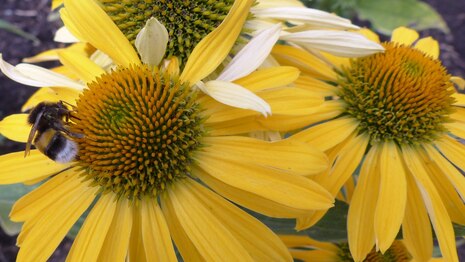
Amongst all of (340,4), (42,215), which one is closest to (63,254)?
(42,215)

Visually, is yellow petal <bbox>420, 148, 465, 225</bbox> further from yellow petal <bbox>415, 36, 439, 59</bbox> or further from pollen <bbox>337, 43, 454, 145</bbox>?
yellow petal <bbox>415, 36, 439, 59</bbox>

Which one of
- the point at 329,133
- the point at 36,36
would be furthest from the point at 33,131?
the point at 36,36

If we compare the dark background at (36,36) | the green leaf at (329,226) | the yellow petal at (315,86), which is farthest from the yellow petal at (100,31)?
the dark background at (36,36)

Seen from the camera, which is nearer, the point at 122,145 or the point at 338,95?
the point at 122,145

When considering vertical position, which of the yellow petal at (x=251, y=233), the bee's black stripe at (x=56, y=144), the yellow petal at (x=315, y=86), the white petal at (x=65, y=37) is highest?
the yellow petal at (x=315, y=86)

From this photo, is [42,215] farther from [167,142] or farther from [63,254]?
[63,254]

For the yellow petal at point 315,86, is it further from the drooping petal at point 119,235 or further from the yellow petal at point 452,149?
the drooping petal at point 119,235

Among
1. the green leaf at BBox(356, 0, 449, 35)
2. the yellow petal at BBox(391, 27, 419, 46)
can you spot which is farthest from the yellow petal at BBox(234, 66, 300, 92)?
the green leaf at BBox(356, 0, 449, 35)
